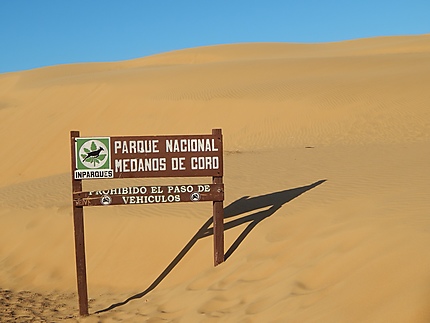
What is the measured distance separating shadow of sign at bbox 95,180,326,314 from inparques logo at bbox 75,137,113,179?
5.49 ft

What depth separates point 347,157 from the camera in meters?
14.6

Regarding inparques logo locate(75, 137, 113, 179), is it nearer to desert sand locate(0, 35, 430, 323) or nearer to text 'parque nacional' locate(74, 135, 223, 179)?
text 'parque nacional' locate(74, 135, 223, 179)

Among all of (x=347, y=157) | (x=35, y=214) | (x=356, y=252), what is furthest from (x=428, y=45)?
(x=356, y=252)

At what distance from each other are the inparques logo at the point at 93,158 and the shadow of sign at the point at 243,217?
1672mm

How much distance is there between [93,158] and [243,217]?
2725mm

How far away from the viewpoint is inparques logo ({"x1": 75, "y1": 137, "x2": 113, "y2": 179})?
768 cm

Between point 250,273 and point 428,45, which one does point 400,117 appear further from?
point 428,45

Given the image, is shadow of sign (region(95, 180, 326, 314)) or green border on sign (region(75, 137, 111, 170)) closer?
green border on sign (region(75, 137, 111, 170))

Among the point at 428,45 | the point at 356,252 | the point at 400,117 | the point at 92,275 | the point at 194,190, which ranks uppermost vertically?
the point at 428,45

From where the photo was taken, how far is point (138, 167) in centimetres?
783

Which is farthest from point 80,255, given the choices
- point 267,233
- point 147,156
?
point 267,233

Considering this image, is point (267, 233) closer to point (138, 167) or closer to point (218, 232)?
point (218, 232)

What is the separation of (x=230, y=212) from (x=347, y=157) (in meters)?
5.45

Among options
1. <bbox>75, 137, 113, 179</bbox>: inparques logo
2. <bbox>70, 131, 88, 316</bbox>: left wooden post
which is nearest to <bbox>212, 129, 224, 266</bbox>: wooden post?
<bbox>75, 137, 113, 179</bbox>: inparques logo
